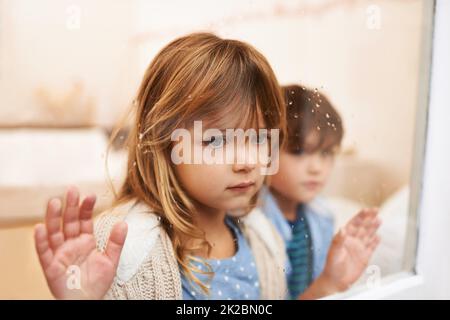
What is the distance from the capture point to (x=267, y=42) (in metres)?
1.09

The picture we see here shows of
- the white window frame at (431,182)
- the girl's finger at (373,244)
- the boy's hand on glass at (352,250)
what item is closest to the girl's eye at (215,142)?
the boy's hand on glass at (352,250)

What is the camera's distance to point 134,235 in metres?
1.01

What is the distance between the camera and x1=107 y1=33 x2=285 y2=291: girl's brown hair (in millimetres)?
994

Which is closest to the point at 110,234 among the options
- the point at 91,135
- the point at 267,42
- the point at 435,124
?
the point at 91,135

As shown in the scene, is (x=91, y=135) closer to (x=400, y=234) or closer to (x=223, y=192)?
(x=223, y=192)

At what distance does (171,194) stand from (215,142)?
0.46 ft

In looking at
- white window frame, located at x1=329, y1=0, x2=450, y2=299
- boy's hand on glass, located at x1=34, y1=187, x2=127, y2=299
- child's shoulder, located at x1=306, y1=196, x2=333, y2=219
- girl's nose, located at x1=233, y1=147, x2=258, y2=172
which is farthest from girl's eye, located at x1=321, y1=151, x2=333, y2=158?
boy's hand on glass, located at x1=34, y1=187, x2=127, y2=299

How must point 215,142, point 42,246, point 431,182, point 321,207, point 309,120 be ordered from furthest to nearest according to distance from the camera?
point 431,182, point 321,207, point 309,120, point 215,142, point 42,246

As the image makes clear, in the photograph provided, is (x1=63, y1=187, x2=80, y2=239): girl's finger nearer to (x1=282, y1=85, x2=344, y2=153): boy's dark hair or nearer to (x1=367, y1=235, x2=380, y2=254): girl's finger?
(x1=282, y1=85, x2=344, y2=153): boy's dark hair

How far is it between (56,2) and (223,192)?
1.62ft

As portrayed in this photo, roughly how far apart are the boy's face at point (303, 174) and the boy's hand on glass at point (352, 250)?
0.44 feet

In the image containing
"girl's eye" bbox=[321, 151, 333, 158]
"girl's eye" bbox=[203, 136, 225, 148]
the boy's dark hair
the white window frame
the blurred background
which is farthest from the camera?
the white window frame

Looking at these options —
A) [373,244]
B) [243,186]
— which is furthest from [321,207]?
[243,186]

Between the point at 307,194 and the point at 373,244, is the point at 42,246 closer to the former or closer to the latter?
the point at 307,194
